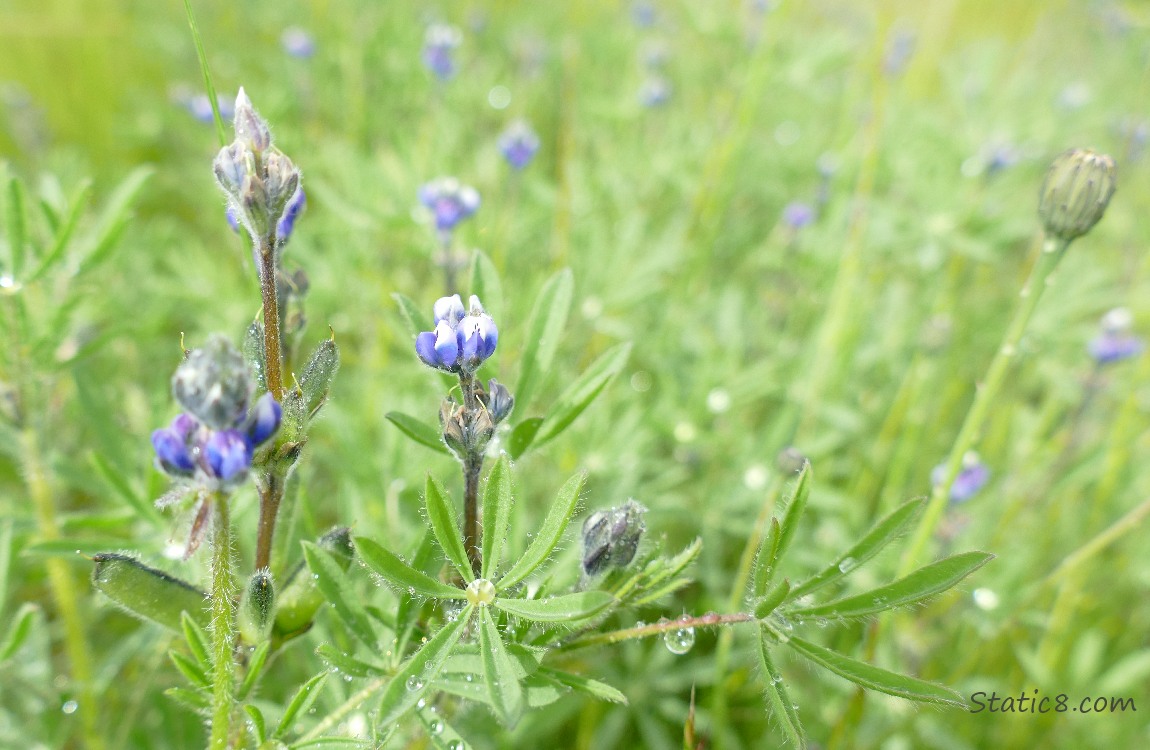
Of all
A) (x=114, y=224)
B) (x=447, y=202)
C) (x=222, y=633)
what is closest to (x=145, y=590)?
(x=222, y=633)

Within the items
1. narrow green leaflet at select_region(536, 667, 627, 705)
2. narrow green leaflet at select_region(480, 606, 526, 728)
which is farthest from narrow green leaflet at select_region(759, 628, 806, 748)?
narrow green leaflet at select_region(480, 606, 526, 728)

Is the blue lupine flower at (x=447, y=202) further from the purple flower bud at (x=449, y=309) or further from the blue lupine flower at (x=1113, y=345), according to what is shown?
the blue lupine flower at (x=1113, y=345)

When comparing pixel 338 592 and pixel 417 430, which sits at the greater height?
pixel 417 430

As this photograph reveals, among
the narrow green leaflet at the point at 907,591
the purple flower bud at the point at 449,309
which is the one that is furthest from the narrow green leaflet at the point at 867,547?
the purple flower bud at the point at 449,309

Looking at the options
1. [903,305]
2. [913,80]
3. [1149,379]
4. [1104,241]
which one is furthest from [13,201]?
[913,80]

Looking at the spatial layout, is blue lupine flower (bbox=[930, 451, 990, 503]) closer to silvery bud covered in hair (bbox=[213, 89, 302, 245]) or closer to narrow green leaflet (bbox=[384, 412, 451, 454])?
narrow green leaflet (bbox=[384, 412, 451, 454])

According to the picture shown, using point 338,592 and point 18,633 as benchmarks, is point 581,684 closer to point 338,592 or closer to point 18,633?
point 338,592
